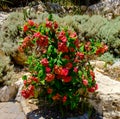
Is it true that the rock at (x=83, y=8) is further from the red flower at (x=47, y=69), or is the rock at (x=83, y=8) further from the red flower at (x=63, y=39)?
the red flower at (x=47, y=69)

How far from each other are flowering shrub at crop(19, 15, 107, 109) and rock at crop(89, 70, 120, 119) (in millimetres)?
209

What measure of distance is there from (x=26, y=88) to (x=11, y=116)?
52cm

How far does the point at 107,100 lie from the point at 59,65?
88 cm

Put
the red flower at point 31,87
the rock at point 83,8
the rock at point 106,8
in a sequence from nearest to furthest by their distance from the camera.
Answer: the red flower at point 31,87 → the rock at point 106,8 → the rock at point 83,8

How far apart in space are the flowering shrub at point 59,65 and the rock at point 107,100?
0.69 ft

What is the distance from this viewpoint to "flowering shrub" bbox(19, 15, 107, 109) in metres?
3.64

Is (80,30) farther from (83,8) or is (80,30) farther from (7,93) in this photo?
(83,8)

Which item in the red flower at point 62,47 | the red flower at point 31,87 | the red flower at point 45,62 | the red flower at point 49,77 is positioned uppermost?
the red flower at point 62,47

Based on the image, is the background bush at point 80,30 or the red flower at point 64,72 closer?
the red flower at point 64,72

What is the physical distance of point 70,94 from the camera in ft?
12.4

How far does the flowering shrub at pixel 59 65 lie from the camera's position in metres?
3.64

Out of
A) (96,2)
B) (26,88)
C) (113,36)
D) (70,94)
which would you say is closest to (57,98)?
(70,94)

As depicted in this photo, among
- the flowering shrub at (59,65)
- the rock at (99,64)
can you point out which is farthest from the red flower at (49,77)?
the rock at (99,64)

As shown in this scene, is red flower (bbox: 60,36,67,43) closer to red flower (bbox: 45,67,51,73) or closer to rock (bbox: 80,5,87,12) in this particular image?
red flower (bbox: 45,67,51,73)
